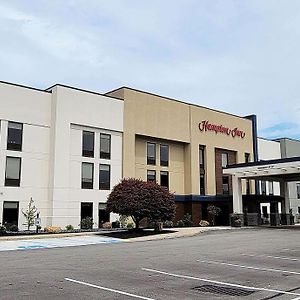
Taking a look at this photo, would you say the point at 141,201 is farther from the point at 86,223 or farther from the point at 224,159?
→ the point at 224,159

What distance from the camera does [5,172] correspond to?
35344 millimetres

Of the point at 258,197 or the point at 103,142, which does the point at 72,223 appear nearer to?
the point at 103,142

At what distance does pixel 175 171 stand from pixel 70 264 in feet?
107

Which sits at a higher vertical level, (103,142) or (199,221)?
(103,142)

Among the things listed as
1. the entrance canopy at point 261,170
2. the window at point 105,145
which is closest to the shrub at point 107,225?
the window at point 105,145

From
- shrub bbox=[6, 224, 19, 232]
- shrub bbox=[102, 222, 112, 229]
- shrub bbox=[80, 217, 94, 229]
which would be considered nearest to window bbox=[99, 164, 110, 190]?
shrub bbox=[102, 222, 112, 229]

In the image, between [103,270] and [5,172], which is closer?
[103,270]

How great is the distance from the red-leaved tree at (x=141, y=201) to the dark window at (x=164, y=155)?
1371 centimetres

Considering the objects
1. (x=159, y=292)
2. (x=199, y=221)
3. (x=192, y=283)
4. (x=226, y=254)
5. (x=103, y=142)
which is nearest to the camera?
(x=159, y=292)

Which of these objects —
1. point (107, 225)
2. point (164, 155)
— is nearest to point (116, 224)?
point (107, 225)

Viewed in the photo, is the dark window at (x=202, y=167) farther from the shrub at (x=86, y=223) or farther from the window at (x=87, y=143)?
the shrub at (x=86, y=223)

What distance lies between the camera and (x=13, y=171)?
3591cm

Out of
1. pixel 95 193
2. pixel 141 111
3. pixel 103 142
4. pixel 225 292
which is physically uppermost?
pixel 141 111

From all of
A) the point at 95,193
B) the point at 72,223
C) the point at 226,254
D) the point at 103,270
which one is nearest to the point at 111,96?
the point at 95,193
